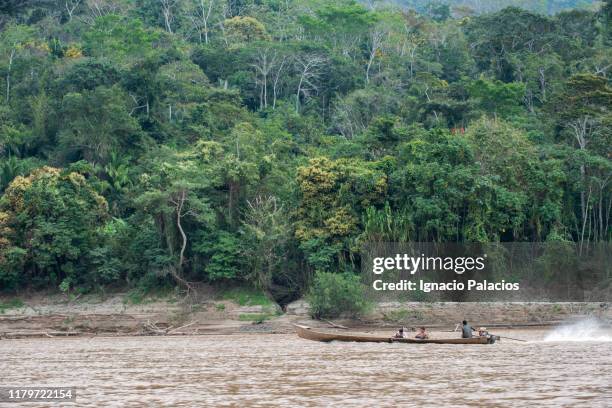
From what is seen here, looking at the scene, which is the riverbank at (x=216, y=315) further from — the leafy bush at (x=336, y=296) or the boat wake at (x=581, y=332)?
the boat wake at (x=581, y=332)

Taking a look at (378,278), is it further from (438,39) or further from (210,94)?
(438,39)

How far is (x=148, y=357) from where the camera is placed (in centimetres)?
3216

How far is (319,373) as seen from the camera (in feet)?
84.4

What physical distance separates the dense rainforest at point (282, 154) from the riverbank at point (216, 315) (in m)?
1.25

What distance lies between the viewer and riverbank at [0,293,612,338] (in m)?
44.7

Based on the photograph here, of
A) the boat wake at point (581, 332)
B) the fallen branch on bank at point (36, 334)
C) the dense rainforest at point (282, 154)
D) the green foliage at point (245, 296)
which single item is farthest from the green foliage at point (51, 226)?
the boat wake at point (581, 332)

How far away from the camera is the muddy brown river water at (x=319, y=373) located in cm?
2083

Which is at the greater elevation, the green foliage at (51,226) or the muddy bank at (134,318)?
the green foliage at (51,226)

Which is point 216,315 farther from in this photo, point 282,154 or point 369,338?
point 282,154

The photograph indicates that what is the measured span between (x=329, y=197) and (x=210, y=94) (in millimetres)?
19187

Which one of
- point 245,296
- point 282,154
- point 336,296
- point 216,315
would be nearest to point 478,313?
point 336,296

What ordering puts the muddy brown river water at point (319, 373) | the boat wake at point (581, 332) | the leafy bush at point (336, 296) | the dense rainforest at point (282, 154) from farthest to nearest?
the dense rainforest at point (282, 154)
the leafy bush at point (336, 296)
the boat wake at point (581, 332)
the muddy brown river water at point (319, 373)

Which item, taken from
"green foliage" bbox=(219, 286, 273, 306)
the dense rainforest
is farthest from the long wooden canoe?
"green foliage" bbox=(219, 286, 273, 306)

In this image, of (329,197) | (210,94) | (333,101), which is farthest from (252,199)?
(333,101)
